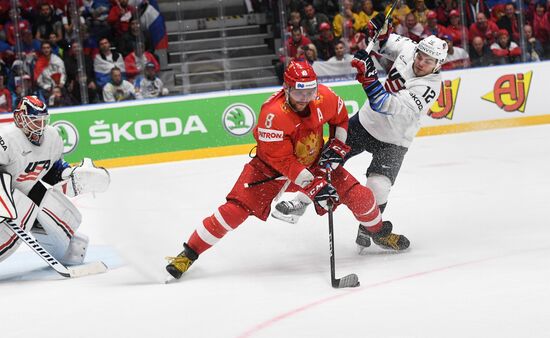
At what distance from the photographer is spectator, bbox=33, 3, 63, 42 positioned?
341 inches

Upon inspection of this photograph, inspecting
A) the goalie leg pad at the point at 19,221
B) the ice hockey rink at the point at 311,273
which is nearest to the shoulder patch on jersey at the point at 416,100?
the ice hockey rink at the point at 311,273

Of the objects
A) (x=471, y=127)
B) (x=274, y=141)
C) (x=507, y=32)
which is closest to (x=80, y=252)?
(x=274, y=141)

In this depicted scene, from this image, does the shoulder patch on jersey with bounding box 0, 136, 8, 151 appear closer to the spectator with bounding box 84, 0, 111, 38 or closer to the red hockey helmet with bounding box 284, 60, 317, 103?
the red hockey helmet with bounding box 284, 60, 317, 103

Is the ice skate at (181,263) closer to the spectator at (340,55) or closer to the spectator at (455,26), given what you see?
the spectator at (340,55)

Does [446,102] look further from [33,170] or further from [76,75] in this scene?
[33,170]

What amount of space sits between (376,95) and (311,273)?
2.90ft

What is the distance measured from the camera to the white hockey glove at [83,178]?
4488 mm

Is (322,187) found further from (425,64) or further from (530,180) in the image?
(530,180)

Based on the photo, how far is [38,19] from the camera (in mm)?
8703

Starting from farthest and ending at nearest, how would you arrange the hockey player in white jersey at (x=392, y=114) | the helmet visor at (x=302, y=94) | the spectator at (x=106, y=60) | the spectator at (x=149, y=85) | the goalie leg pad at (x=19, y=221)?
the spectator at (x=106, y=60), the spectator at (x=149, y=85), the hockey player in white jersey at (x=392, y=114), the goalie leg pad at (x=19, y=221), the helmet visor at (x=302, y=94)

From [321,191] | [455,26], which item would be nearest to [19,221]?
[321,191]

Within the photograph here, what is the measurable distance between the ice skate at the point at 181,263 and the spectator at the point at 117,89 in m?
4.47

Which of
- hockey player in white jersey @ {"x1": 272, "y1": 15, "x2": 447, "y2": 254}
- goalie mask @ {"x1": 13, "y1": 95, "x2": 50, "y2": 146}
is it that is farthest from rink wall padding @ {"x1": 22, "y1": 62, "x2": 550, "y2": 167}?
goalie mask @ {"x1": 13, "y1": 95, "x2": 50, "y2": 146}

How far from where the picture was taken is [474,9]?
953 centimetres
